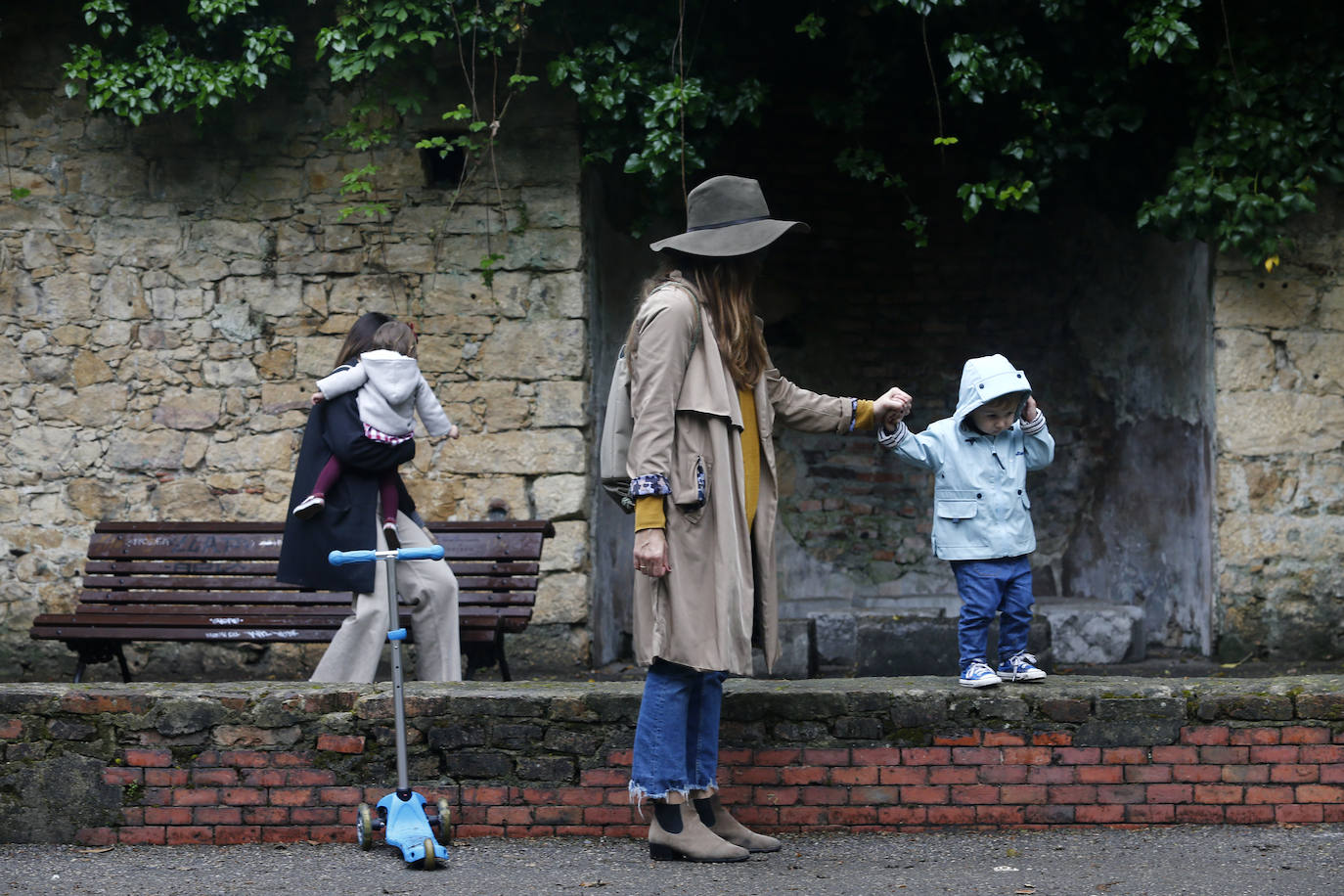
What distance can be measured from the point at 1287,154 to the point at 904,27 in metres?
1.90

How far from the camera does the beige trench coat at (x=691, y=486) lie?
325 cm

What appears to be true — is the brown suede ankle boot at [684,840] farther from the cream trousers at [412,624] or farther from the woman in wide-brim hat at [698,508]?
the cream trousers at [412,624]

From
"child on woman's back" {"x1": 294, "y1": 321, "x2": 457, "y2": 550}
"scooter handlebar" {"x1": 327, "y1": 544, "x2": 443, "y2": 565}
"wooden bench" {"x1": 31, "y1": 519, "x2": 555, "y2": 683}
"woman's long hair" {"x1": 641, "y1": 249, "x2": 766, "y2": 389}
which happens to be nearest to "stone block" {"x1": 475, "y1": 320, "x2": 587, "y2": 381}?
"wooden bench" {"x1": 31, "y1": 519, "x2": 555, "y2": 683}

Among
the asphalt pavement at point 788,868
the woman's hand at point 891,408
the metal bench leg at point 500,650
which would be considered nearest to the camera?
the asphalt pavement at point 788,868

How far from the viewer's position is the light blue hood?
3.80 metres

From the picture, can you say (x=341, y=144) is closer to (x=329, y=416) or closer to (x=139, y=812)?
(x=329, y=416)

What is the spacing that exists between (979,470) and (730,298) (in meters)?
0.99

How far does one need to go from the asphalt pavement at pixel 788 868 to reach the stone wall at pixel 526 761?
73 mm

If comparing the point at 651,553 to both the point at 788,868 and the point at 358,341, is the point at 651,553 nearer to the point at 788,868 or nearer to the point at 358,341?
the point at 788,868

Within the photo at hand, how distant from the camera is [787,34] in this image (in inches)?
269

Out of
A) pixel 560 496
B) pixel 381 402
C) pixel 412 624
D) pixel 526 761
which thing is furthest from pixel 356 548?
pixel 560 496

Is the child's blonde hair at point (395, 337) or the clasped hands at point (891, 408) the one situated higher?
the child's blonde hair at point (395, 337)

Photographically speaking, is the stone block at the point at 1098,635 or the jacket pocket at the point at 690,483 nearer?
the jacket pocket at the point at 690,483

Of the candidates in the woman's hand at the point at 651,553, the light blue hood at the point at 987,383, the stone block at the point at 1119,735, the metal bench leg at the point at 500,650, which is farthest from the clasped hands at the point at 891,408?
the metal bench leg at the point at 500,650
